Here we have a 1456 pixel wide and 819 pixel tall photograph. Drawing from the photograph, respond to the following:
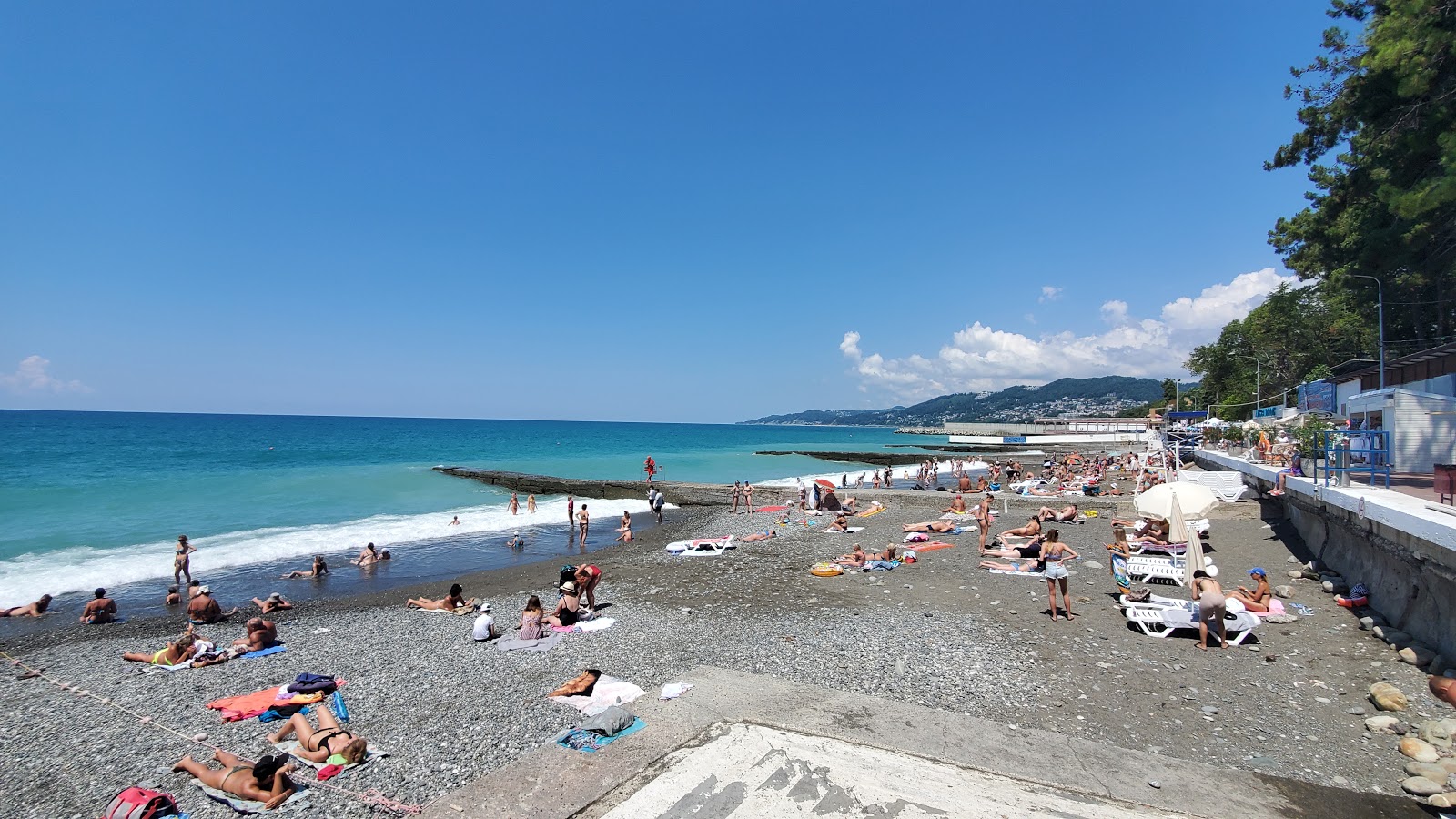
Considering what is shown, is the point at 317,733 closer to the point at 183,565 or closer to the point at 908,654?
the point at 908,654

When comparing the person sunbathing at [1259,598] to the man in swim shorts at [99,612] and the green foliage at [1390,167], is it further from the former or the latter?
the man in swim shorts at [99,612]

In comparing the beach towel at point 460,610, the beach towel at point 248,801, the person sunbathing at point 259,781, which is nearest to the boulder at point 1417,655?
the beach towel at point 248,801

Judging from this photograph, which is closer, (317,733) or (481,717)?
(317,733)

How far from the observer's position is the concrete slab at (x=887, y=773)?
4.60 m

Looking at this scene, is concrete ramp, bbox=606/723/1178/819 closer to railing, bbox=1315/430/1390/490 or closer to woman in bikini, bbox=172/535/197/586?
railing, bbox=1315/430/1390/490

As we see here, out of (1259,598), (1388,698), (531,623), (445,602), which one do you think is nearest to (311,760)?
(531,623)

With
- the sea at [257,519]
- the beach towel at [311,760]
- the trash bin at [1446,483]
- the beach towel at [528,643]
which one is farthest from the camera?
the sea at [257,519]

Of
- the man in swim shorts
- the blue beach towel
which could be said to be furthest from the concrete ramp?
the man in swim shorts

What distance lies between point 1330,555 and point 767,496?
798 inches

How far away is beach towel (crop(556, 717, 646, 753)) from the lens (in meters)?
5.50

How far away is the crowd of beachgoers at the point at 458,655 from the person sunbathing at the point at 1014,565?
95mm

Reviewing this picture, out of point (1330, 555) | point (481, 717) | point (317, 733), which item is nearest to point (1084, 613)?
Answer: point (1330, 555)

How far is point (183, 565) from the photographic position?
50.8 feet

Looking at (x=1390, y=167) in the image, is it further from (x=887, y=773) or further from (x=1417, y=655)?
(x=887, y=773)
